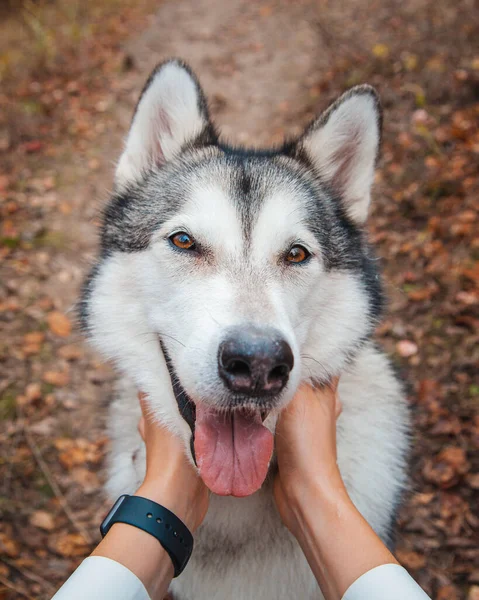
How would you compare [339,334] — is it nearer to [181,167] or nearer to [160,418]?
[160,418]

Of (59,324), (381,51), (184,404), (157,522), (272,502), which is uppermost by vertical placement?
(381,51)

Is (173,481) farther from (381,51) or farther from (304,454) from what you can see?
(381,51)

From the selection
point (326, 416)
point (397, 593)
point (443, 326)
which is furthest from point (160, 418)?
point (443, 326)

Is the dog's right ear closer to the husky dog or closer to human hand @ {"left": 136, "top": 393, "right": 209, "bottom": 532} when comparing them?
the husky dog

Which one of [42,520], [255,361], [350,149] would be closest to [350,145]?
[350,149]

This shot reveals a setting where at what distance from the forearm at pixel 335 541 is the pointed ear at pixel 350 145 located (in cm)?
152

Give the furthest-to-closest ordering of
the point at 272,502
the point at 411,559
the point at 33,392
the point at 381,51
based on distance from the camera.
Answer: the point at 381,51
the point at 33,392
the point at 411,559
the point at 272,502

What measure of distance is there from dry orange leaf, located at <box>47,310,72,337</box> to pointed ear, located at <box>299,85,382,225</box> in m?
3.34

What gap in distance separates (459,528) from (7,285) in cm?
485

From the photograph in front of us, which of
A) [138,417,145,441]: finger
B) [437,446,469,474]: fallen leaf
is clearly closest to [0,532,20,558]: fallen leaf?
[138,417,145,441]: finger

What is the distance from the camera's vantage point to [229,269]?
2129 mm

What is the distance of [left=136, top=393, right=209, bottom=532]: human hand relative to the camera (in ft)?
6.87

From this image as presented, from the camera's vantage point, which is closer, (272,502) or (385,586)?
(385,586)

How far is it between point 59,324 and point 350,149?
3.61 m
